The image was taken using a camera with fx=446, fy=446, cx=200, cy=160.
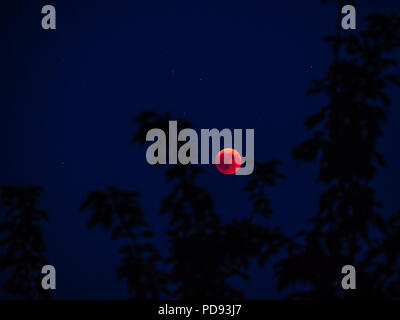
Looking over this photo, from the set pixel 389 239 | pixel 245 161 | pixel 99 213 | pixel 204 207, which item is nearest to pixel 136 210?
pixel 99 213

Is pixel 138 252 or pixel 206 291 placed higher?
pixel 138 252

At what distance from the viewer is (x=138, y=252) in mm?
4125

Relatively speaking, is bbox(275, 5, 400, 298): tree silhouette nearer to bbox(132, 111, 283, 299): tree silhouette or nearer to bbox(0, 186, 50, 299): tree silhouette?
bbox(132, 111, 283, 299): tree silhouette

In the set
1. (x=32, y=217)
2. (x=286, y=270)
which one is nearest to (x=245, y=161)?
(x=286, y=270)

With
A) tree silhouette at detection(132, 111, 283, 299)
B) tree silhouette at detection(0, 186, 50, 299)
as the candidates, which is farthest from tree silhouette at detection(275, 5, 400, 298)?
tree silhouette at detection(0, 186, 50, 299)

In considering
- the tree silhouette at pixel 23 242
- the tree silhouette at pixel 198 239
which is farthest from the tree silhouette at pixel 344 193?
the tree silhouette at pixel 23 242

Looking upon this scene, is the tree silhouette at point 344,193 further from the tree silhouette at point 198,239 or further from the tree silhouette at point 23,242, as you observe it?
the tree silhouette at point 23,242

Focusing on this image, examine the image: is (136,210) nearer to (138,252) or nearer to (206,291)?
(138,252)

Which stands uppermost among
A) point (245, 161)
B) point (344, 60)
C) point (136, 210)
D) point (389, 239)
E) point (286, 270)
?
point (344, 60)

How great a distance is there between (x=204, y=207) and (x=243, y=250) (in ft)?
1.78
